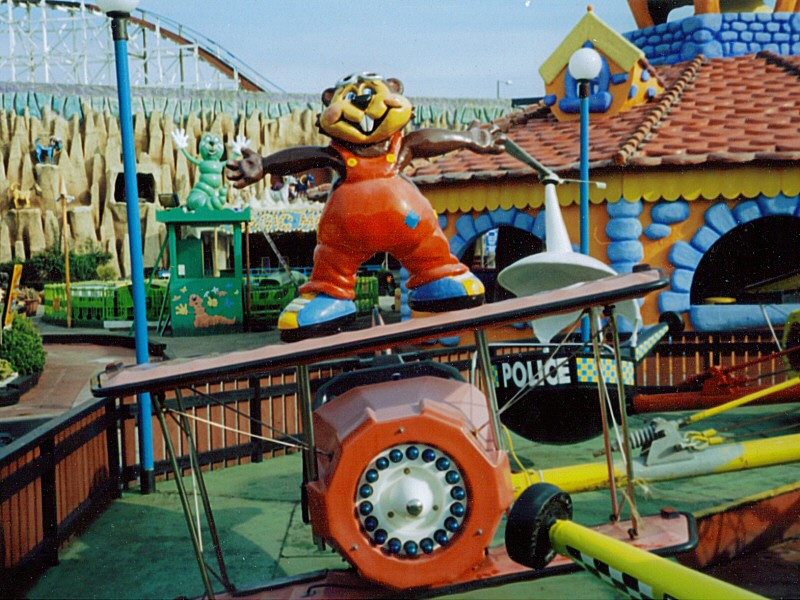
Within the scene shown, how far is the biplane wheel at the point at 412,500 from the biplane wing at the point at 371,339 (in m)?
0.52

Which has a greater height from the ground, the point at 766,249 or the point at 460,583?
the point at 766,249

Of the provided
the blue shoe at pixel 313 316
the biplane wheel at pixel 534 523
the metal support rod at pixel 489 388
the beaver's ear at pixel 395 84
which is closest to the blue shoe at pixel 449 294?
the blue shoe at pixel 313 316

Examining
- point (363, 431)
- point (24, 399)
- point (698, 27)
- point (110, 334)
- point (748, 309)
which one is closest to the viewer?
point (363, 431)

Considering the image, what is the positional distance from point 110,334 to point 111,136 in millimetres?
24632

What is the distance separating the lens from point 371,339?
3.18m

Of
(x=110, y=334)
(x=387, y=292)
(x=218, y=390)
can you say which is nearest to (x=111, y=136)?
(x=387, y=292)

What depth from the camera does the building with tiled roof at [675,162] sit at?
1142 centimetres

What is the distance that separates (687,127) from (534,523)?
10896 mm

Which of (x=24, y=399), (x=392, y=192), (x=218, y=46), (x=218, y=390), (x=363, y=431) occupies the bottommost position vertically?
(x=24, y=399)

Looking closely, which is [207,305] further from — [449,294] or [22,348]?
[449,294]

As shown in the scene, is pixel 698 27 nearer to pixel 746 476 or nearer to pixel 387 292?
pixel 746 476

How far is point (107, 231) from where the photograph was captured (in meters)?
40.7

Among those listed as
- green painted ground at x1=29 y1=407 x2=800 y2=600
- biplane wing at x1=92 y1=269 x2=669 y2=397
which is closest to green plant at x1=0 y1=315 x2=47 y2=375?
green painted ground at x1=29 y1=407 x2=800 y2=600

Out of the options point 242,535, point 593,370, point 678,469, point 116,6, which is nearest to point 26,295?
point 116,6
